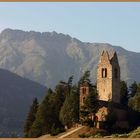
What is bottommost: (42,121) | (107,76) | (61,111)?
(42,121)

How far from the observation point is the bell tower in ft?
181

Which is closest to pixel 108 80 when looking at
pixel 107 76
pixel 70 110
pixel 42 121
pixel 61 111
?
pixel 107 76

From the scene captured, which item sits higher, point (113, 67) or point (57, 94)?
point (113, 67)

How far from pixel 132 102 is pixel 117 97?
2.77 metres

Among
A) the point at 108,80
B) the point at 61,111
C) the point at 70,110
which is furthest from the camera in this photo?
the point at 108,80

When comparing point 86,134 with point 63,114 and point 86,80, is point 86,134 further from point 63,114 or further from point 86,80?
point 86,80

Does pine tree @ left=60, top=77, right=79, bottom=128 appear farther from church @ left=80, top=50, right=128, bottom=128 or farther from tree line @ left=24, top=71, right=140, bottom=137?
church @ left=80, top=50, right=128, bottom=128

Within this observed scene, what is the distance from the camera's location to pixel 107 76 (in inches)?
2215

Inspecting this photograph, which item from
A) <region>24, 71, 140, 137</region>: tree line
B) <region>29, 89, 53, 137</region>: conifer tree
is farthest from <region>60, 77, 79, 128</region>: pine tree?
<region>29, 89, 53, 137</region>: conifer tree

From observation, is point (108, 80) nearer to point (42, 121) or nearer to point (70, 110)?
point (70, 110)

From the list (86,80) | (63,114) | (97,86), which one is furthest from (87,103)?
(97,86)

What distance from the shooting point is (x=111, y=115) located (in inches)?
1874

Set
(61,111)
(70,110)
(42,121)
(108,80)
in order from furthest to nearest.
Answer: (108,80), (42,121), (70,110), (61,111)

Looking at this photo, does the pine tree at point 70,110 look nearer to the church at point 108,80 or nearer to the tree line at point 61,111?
the tree line at point 61,111
